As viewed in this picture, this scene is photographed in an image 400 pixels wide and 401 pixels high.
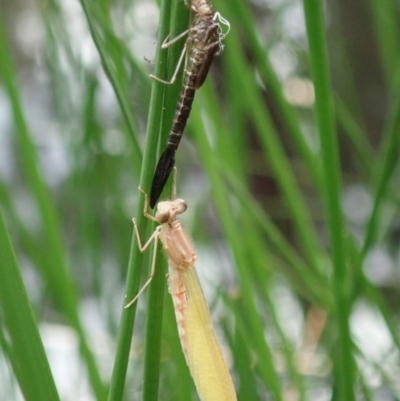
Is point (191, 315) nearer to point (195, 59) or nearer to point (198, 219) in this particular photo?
point (195, 59)

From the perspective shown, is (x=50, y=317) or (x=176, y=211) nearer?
(x=176, y=211)

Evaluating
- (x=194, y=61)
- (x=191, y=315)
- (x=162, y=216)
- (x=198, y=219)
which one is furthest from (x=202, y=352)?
(x=198, y=219)

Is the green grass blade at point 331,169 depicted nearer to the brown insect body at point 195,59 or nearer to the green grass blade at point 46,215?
the brown insect body at point 195,59

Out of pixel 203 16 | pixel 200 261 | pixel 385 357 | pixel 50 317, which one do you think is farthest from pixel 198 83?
pixel 50 317

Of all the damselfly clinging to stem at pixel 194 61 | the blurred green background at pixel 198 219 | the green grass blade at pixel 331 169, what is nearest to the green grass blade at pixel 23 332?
the blurred green background at pixel 198 219

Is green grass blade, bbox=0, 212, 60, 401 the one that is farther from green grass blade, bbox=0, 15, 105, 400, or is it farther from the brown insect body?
green grass blade, bbox=0, 15, 105, 400

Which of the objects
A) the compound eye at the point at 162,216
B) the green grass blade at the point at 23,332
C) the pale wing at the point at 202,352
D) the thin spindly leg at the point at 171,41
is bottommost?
the pale wing at the point at 202,352

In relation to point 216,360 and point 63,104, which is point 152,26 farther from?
point 216,360

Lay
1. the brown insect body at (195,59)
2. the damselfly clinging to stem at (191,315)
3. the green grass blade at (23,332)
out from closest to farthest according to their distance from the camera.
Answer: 1. the green grass blade at (23,332)
2. the brown insect body at (195,59)
3. the damselfly clinging to stem at (191,315)
